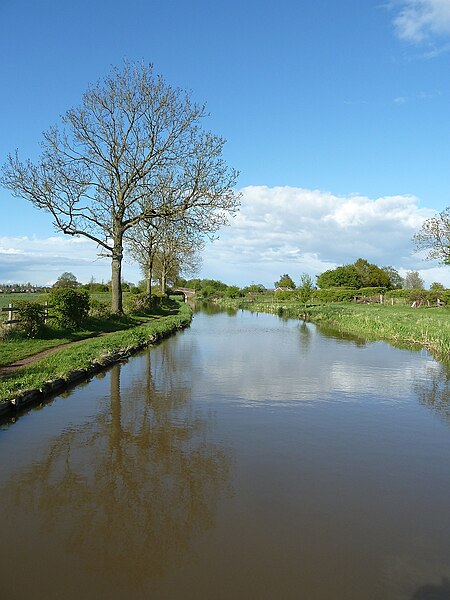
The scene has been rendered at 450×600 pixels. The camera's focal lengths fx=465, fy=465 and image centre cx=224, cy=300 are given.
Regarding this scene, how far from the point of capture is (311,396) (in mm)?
10820

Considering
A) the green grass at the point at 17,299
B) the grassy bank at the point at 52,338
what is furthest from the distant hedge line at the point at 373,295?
the grassy bank at the point at 52,338

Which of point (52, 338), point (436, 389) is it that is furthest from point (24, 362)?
point (436, 389)

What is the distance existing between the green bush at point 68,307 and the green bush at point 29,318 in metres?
1.49

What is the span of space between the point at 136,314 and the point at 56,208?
10.2m

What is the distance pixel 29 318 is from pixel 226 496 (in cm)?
1391

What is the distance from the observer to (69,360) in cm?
1283

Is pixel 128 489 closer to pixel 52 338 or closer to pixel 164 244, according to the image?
pixel 52 338

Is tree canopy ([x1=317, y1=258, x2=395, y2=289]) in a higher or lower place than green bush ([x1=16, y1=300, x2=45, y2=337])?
higher

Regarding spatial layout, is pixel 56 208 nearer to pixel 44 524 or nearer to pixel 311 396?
pixel 311 396

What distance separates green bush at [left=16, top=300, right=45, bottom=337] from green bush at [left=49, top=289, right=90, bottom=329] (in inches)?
58.5

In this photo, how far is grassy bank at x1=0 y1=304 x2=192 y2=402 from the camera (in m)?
9.55

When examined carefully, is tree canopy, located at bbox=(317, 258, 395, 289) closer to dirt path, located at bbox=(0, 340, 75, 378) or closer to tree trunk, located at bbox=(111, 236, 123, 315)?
tree trunk, located at bbox=(111, 236, 123, 315)

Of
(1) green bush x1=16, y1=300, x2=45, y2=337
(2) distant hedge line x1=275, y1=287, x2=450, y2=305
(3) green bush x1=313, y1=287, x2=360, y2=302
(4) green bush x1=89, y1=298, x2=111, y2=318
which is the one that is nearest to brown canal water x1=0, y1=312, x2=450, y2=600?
(1) green bush x1=16, y1=300, x2=45, y2=337

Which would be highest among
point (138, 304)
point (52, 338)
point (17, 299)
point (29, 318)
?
point (17, 299)
